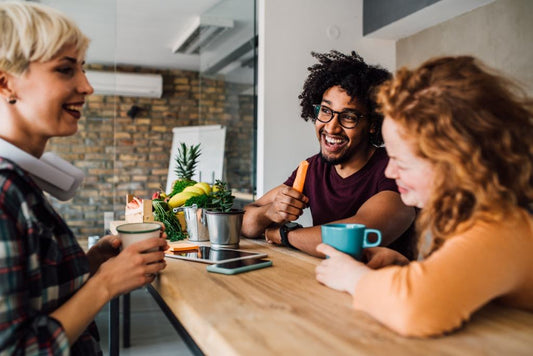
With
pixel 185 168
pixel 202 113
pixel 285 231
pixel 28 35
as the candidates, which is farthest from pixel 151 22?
pixel 28 35

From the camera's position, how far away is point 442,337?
703mm

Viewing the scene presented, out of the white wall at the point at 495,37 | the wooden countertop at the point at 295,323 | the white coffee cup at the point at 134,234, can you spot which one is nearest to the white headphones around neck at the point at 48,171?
the white coffee cup at the point at 134,234

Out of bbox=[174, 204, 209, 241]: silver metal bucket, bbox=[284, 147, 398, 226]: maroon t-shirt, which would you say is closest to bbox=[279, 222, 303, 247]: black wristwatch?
bbox=[174, 204, 209, 241]: silver metal bucket

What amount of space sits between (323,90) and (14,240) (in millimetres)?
1605

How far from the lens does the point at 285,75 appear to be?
3041 mm

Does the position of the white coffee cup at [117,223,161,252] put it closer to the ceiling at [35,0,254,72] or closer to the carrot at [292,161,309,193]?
the carrot at [292,161,309,193]

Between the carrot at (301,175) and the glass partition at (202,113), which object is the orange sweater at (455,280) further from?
the glass partition at (202,113)

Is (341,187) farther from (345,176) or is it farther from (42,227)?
(42,227)

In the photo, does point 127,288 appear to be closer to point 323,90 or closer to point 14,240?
point 14,240

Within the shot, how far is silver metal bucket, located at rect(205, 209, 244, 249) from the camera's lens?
1.42 m

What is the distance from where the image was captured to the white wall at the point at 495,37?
2.52 metres

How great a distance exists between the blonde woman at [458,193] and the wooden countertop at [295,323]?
0.11ft

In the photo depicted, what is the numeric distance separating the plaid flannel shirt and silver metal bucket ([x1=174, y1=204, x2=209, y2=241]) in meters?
0.66

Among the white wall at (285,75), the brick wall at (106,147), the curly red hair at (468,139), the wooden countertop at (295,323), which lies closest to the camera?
the wooden countertop at (295,323)
